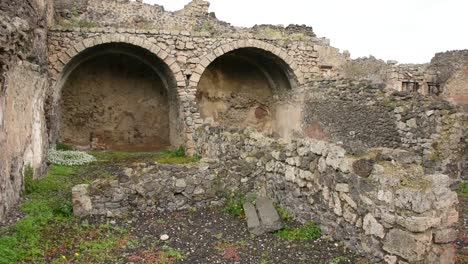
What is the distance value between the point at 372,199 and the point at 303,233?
126cm

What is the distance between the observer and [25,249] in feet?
15.0

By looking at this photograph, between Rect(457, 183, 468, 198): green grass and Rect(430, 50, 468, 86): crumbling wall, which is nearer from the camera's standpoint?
Rect(457, 183, 468, 198): green grass

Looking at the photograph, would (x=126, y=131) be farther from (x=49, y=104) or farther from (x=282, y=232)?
(x=282, y=232)

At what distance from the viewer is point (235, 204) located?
6387mm

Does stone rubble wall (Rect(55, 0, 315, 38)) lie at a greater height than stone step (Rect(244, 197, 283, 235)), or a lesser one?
greater

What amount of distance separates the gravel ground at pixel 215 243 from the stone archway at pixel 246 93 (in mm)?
9202

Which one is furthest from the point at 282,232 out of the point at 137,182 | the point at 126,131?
the point at 126,131

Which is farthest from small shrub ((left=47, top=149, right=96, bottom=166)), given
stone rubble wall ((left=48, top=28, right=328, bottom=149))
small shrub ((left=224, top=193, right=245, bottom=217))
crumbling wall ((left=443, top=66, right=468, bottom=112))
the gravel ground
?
crumbling wall ((left=443, top=66, right=468, bottom=112))

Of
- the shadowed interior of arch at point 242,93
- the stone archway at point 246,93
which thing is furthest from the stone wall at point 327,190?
the shadowed interior of arch at point 242,93

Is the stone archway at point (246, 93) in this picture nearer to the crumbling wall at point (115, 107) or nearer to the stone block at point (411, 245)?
the crumbling wall at point (115, 107)

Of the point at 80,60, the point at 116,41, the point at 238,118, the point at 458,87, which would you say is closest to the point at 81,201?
the point at 116,41

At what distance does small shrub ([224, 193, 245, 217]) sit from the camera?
613cm

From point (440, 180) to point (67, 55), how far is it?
1043 cm

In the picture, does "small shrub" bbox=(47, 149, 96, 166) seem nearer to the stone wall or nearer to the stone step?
the stone wall
